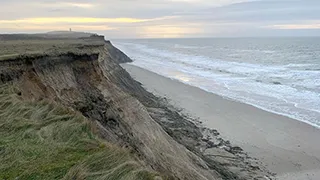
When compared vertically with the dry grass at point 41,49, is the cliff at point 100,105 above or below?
below

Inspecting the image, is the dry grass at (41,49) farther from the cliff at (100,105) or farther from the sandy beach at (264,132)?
the sandy beach at (264,132)

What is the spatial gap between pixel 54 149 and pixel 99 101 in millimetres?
7978

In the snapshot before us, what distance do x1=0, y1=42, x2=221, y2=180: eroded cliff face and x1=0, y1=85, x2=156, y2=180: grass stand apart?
57.4 inches

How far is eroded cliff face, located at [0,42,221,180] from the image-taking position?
12469 mm

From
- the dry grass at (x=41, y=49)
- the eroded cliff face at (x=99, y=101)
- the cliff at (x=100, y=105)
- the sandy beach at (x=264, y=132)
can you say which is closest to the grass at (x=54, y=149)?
the cliff at (x=100, y=105)

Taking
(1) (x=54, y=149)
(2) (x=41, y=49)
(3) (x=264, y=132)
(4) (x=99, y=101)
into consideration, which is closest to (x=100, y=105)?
(4) (x=99, y=101)

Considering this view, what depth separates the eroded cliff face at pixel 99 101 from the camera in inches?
491

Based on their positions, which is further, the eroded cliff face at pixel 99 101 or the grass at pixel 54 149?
the eroded cliff face at pixel 99 101

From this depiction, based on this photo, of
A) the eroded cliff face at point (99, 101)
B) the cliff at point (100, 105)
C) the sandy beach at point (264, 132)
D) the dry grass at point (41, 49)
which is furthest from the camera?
the dry grass at point (41, 49)

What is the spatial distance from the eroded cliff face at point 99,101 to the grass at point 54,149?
4.78 feet

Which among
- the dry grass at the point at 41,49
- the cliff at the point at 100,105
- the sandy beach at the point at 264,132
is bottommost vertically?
the sandy beach at the point at 264,132

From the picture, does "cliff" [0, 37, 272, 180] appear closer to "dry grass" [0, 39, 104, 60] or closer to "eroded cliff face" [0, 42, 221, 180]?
"eroded cliff face" [0, 42, 221, 180]

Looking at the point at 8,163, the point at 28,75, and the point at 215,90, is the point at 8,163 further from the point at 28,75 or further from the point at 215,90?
the point at 215,90

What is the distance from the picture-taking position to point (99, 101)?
16344 millimetres
